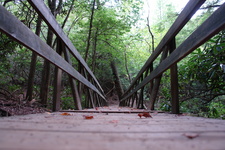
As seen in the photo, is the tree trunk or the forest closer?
the forest

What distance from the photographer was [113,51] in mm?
9359

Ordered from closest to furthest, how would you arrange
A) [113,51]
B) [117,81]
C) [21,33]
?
1. [21,33]
2. [113,51]
3. [117,81]

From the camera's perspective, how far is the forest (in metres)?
2.88

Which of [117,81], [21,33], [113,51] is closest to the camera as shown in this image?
[21,33]

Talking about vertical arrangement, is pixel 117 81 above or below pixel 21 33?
above

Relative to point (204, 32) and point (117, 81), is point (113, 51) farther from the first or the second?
point (204, 32)

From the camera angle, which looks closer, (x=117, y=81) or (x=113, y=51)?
(x=113, y=51)

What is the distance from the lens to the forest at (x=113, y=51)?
288 cm

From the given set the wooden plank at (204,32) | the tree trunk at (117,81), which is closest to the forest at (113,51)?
the tree trunk at (117,81)

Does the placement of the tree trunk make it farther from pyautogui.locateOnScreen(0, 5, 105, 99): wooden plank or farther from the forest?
pyautogui.locateOnScreen(0, 5, 105, 99): wooden plank

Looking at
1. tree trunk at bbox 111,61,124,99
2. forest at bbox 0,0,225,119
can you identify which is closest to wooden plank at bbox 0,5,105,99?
forest at bbox 0,0,225,119

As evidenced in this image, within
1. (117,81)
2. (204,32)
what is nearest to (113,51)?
(117,81)

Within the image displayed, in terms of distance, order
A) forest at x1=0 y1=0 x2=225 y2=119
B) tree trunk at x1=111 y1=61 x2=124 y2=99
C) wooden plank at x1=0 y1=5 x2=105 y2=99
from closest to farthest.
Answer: wooden plank at x1=0 y1=5 x2=105 y2=99 < forest at x1=0 y1=0 x2=225 y2=119 < tree trunk at x1=111 y1=61 x2=124 y2=99

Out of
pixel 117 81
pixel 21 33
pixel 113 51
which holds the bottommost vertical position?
pixel 21 33
